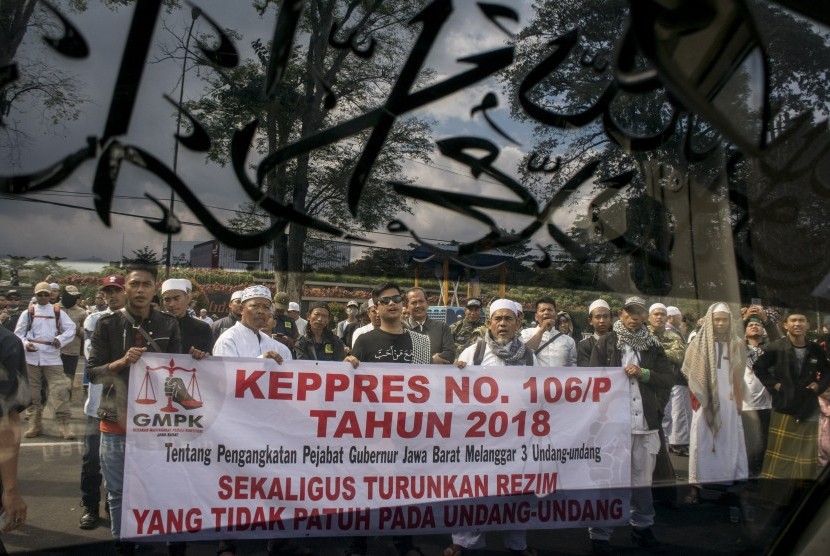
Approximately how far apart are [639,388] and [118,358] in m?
2.44

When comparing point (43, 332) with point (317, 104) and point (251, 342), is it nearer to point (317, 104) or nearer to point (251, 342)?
point (251, 342)

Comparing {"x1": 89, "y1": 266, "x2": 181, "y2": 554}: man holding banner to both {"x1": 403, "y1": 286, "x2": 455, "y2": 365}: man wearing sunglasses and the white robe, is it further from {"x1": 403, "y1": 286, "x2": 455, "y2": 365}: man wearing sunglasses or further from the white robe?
the white robe

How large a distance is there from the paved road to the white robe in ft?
0.32

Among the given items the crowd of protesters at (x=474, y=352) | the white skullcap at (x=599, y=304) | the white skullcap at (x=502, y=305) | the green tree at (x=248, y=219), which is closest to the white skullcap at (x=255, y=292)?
the crowd of protesters at (x=474, y=352)

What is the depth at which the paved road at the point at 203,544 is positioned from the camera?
6.68ft

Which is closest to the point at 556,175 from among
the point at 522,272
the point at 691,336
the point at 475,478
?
the point at 522,272

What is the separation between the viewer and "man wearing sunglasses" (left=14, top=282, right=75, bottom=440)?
2109mm

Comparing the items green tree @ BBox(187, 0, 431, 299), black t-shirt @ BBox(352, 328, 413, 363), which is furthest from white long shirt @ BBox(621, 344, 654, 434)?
green tree @ BBox(187, 0, 431, 299)

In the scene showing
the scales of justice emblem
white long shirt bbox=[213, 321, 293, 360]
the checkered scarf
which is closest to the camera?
the scales of justice emblem

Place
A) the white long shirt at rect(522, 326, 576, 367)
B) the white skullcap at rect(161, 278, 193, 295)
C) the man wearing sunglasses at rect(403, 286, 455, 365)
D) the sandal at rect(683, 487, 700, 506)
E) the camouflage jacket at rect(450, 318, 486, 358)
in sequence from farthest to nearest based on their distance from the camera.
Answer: the white long shirt at rect(522, 326, 576, 367)
the camouflage jacket at rect(450, 318, 486, 358)
the sandal at rect(683, 487, 700, 506)
the man wearing sunglasses at rect(403, 286, 455, 365)
the white skullcap at rect(161, 278, 193, 295)

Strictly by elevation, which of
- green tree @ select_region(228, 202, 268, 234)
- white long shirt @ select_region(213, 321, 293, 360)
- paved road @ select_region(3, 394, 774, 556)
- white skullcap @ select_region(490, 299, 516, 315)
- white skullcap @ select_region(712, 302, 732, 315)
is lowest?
paved road @ select_region(3, 394, 774, 556)

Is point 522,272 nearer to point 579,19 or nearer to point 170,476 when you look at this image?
point 579,19

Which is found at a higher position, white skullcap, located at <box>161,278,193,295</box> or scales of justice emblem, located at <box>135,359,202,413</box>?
white skullcap, located at <box>161,278,193,295</box>

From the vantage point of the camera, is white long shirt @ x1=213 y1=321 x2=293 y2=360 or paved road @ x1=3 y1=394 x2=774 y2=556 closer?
paved road @ x1=3 y1=394 x2=774 y2=556
